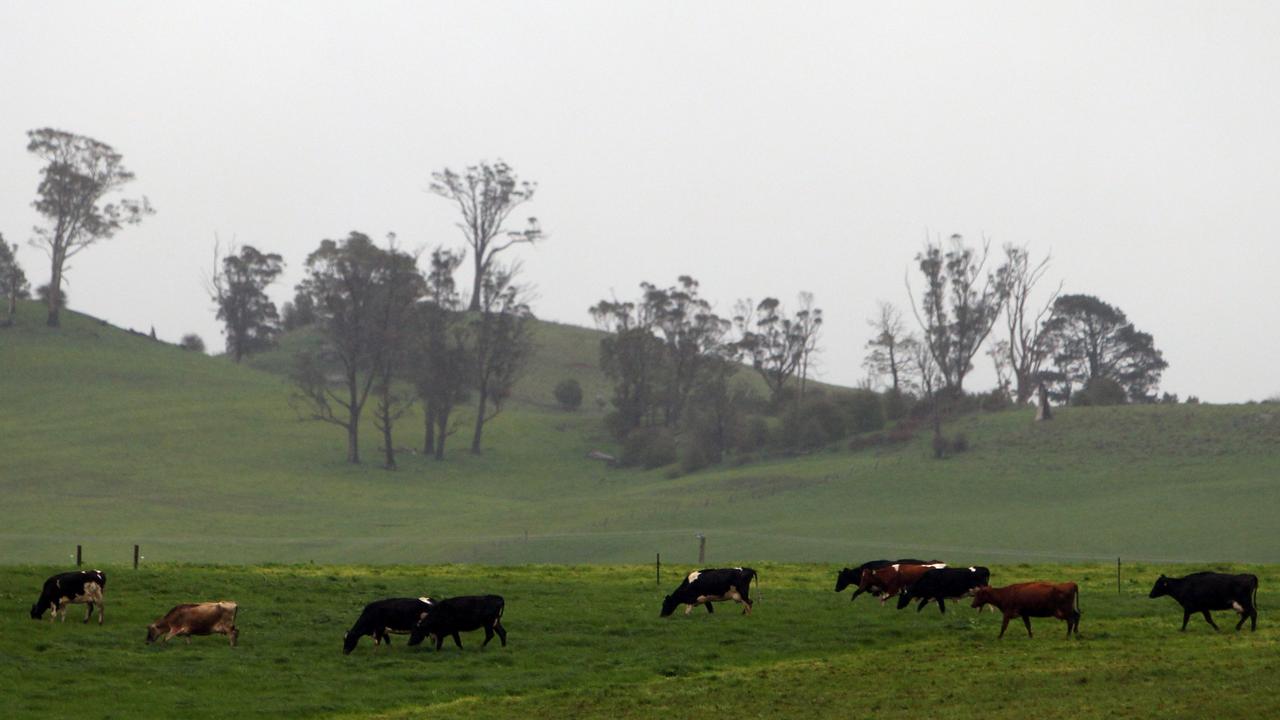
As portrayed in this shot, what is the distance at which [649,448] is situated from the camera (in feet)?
322

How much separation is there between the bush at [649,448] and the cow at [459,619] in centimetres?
7254

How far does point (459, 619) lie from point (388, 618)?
3.91 feet

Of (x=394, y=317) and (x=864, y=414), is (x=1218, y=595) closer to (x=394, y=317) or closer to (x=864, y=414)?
(x=864, y=414)

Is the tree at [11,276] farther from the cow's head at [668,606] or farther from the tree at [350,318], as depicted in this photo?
the cow's head at [668,606]

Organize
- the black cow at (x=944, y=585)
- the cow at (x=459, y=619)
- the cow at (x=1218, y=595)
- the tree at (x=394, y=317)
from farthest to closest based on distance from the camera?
1. the tree at (x=394, y=317)
2. the black cow at (x=944, y=585)
3. the cow at (x=459, y=619)
4. the cow at (x=1218, y=595)

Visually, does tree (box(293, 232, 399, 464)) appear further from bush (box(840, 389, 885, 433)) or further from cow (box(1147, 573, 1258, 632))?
cow (box(1147, 573, 1258, 632))

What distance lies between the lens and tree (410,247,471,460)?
100 meters

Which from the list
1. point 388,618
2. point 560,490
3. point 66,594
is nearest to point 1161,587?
point 388,618

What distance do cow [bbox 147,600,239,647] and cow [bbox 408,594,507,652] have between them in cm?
304

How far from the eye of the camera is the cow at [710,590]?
27.3m

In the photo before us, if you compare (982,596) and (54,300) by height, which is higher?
(54,300)

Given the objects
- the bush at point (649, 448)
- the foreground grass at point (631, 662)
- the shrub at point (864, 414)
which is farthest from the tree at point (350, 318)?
the foreground grass at point (631, 662)

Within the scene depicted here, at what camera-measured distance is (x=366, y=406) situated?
111 meters

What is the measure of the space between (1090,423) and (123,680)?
73091 millimetres
